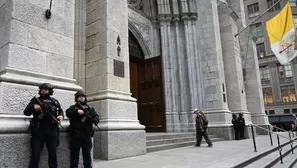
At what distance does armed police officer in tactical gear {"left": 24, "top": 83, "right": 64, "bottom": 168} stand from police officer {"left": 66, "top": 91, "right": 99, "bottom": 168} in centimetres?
38

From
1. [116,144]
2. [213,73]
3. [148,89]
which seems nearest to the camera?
[116,144]

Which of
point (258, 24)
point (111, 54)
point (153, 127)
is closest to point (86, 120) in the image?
point (111, 54)

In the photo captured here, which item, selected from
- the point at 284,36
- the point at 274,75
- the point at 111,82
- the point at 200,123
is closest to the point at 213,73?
the point at 284,36

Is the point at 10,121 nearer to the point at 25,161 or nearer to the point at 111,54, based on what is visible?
the point at 25,161

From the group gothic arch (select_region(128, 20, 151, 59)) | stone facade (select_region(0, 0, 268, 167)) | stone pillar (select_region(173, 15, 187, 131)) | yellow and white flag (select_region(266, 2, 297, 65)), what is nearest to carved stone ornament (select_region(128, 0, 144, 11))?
stone facade (select_region(0, 0, 268, 167))

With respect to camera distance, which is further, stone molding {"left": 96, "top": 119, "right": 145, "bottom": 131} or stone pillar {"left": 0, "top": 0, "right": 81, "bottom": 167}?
stone molding {"left": 96, "top": 119, "right": 145, "bottom": 131}

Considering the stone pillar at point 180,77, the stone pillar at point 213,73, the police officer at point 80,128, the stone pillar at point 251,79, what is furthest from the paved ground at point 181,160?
the stone pillar at point 251,79

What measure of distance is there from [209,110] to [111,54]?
761 centimetres

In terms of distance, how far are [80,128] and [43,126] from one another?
65 cm

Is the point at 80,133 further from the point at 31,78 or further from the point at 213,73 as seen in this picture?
the point at 213,73

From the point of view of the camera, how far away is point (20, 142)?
12.3 feet

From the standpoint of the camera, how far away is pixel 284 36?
12.0 metres

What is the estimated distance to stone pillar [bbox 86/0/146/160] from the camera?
20.1 feet

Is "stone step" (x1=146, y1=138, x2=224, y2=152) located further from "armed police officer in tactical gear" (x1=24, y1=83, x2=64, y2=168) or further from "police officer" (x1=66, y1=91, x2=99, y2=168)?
"armed police officer in tactical gear" (x1=24, y1=83, x2=64, y2=168)
